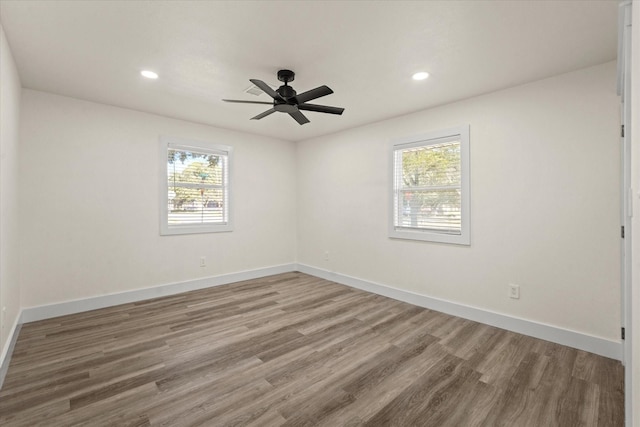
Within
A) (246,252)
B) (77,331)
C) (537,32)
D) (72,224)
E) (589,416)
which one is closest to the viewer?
(589,416)

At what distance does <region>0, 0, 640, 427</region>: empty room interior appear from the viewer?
1.90 m

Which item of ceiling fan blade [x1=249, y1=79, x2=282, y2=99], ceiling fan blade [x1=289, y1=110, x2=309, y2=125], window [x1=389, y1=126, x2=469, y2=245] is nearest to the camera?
ceiling fan blade [x1=249, y1=79, x2=282, y2=99]

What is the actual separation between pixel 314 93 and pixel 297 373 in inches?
92.8

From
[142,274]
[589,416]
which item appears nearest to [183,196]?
[142,274]

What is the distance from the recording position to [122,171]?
3826 mm

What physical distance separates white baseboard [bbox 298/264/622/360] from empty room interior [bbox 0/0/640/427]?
0.02m

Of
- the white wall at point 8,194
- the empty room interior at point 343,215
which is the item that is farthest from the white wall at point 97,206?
the white wall at point 8,194

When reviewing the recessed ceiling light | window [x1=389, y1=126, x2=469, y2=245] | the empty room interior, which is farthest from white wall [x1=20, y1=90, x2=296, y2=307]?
window [x1=389, y1=126, x2=469, y2=245]

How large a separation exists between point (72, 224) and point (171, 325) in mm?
1806

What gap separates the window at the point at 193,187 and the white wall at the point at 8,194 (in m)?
1.51

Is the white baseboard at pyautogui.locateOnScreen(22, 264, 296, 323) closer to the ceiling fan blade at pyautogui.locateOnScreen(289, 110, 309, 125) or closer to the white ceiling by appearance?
the white ceiling

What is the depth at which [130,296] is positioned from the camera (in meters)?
3.86

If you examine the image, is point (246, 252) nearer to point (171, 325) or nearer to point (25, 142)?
point (171, 325)

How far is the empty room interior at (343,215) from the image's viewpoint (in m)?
1.90
